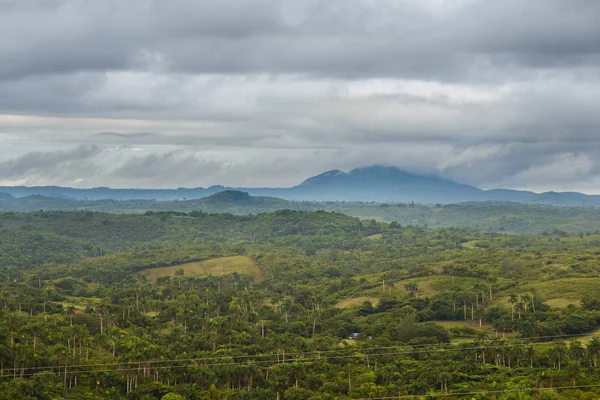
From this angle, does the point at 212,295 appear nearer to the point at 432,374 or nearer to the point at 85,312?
the point at 85,312

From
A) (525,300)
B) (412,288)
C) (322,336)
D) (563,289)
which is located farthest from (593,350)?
(412,288)

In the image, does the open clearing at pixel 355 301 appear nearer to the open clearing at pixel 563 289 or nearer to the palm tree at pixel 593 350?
the open clearing at pixel 563 289

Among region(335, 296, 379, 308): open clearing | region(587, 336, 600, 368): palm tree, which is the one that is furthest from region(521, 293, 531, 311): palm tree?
region(587, 336, 600, 368): palm tree

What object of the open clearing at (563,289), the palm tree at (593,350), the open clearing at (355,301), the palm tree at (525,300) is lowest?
the open clearing at (355,301)

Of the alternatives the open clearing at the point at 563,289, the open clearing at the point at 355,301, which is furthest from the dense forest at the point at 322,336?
the open clearing at the point at 355,301

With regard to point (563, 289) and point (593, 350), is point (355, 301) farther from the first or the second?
point (593, 350)

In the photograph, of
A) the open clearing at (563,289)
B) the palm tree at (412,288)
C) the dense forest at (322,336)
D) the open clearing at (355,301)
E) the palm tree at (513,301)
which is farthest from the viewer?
the palm tree at (412,288)

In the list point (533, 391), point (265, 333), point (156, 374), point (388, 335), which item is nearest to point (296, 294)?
point (265, 333)

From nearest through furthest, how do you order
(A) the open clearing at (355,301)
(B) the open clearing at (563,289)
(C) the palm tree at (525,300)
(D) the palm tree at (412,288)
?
(C) the palm tree at (525,300), (B) the open clearing at (563,289), (A) the open clearing at (355,301), (D) the palm tree at (412,288)

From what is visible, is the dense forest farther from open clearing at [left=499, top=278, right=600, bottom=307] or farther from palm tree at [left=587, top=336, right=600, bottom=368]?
open clearing at [left=499, top=278, right=600, bottom=307]

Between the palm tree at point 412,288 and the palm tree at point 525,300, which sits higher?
the palm tree at point 525,300
